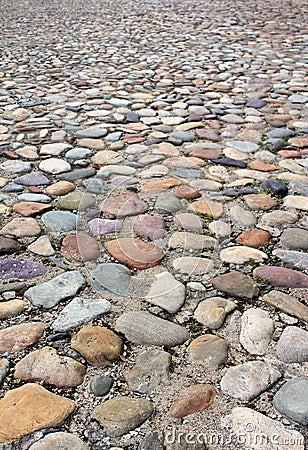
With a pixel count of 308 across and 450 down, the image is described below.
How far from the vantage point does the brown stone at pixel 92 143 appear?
11.0ft

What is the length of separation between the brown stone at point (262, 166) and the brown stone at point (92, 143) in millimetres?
945

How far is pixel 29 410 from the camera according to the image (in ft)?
4.82

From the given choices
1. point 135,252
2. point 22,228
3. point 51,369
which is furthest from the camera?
point 22,228

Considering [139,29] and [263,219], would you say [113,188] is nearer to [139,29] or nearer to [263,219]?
[263,219]

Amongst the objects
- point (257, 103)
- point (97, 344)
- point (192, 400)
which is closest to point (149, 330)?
point (97, 344)

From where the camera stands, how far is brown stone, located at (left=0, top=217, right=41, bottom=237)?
7.80 ft

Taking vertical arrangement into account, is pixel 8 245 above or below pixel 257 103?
above

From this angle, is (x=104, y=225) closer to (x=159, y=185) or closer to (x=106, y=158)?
(x=159, y=185)

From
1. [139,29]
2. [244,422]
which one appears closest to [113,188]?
[244,422]

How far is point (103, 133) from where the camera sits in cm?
359

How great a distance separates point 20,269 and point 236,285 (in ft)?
2.80

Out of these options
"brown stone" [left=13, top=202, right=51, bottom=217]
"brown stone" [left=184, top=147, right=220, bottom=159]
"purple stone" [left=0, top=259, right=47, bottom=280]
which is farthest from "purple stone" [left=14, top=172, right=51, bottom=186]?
"brown stone" [left=184, top=147, right=220, bottom=159]

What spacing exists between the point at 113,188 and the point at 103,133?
88 cm

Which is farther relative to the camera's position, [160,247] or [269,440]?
[160,247]
